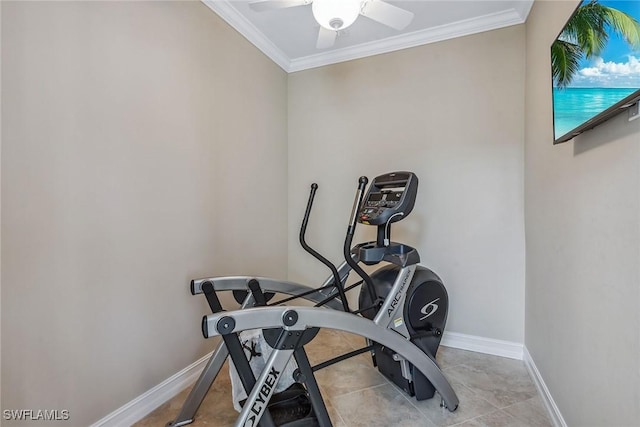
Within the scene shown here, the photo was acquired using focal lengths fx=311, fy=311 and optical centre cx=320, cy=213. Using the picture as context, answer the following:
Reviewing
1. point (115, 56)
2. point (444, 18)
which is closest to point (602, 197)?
point (444, 18)

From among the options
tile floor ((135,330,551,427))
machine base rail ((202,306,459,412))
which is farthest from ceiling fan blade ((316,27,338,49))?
tile floor ((135,330,551,427))

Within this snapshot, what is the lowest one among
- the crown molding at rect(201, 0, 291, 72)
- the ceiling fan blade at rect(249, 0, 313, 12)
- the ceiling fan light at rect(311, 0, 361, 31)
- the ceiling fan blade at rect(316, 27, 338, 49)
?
the ceiling fan light at rect(311, 0, 361, 31)

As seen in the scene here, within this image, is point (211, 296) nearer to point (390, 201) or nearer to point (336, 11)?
point (390, 201)

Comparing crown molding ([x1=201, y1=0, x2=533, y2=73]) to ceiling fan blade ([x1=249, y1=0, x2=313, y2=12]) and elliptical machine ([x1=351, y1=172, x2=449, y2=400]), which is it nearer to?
ceiling fan blade ([x1=249, y1=0, x2=313, y2=12])

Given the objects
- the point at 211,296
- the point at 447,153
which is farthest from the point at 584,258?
the point at 211,296

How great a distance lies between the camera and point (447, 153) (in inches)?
105

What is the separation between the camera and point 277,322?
49.5 inches

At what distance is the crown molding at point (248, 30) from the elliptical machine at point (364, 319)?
1524mm

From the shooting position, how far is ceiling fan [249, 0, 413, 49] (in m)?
1.52

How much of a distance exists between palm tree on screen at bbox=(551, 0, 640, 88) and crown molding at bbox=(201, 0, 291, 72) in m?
2.12

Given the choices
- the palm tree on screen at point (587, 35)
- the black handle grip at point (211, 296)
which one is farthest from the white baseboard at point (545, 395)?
the black handle grip at point (211, 296)

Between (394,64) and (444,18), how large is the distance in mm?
513

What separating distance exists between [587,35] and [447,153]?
1.50 meters

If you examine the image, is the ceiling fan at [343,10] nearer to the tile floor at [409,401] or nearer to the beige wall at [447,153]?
the beige wall at [447,153]
